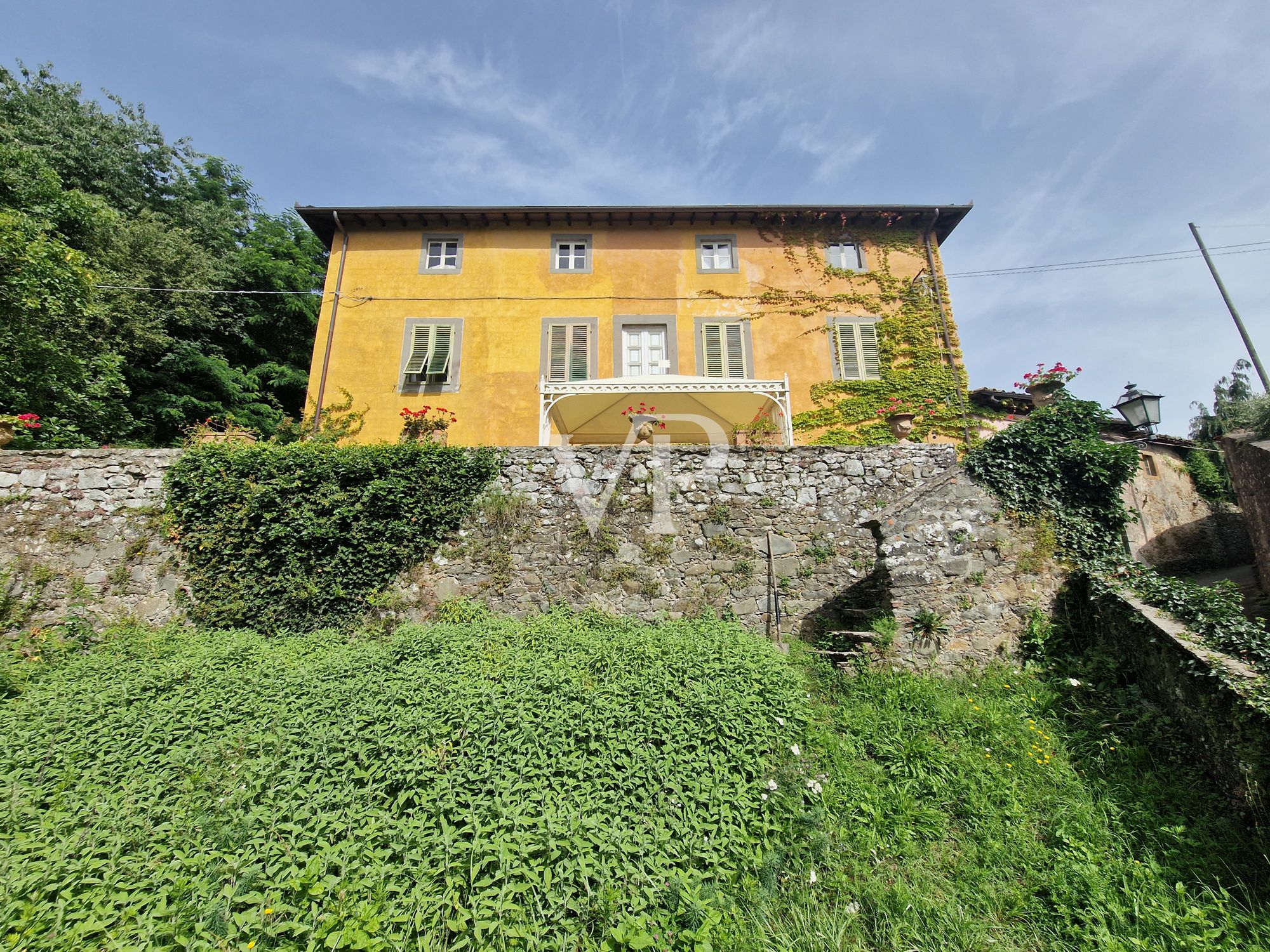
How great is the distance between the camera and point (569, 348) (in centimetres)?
1270

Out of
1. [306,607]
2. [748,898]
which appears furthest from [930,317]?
[306,607]

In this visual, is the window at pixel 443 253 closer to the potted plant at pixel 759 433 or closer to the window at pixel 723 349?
the window at pixel 723 349

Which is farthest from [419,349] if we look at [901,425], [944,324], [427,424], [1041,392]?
[1041,392]

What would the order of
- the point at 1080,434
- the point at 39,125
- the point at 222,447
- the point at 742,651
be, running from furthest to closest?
1. the point at 39,125
2. the point at 222,447
3. the point at 1080,434
4. the point at 742,651

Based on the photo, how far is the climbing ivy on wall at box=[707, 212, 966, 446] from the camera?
476 inches

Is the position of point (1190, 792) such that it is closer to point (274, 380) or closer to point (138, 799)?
point (138, 799)

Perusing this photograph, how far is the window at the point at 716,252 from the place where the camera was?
13398mm

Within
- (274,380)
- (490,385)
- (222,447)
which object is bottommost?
(222,447)

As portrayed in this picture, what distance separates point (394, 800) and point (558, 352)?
10.6m

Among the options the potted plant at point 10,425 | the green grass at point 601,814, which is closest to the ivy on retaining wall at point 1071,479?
the green grass at point 601,814

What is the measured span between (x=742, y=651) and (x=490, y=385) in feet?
30.9

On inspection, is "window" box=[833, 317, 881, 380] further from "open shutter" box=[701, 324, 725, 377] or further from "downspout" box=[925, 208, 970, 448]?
"open shutter" box=[701, 324, 725, 377]

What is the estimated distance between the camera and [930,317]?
41.8 ft

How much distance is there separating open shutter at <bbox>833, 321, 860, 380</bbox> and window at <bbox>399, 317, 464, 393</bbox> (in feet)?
30.5
